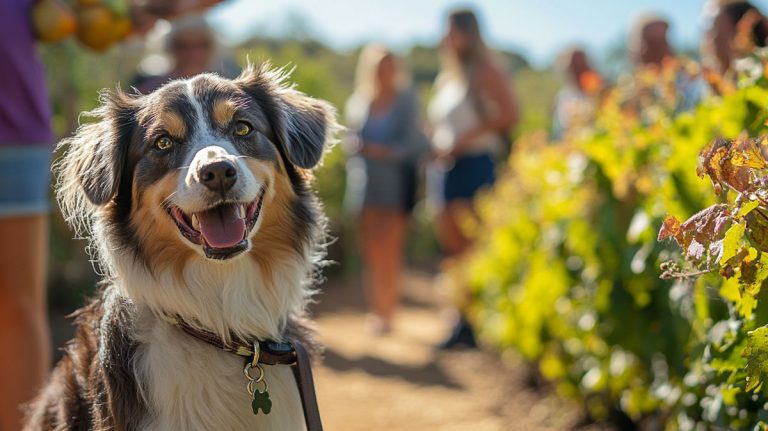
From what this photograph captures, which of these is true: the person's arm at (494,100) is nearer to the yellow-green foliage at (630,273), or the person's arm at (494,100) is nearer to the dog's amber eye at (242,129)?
the yellow-green foliage at (630,273)

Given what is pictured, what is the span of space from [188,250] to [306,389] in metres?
0.68

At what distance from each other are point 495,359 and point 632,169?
351 cm

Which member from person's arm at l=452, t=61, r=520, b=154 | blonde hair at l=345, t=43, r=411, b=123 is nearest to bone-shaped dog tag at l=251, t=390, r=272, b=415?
person's arm at l=452, t=61, r=520, b=154

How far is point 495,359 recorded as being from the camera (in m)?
7.46

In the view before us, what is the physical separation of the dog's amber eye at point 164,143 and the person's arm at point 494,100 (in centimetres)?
497

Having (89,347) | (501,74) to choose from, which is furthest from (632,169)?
(501,74)

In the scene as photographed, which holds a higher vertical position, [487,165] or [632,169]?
[487,165]

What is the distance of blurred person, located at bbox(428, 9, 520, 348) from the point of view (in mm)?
7812

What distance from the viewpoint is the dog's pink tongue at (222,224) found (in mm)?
2924

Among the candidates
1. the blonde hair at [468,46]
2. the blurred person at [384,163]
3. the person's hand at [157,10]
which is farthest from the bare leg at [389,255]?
the person's hand at [157,10]

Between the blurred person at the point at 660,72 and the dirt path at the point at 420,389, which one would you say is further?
the dirt path at the point at 420,389

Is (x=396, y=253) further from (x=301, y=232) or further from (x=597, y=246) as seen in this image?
(x=301, y=232)

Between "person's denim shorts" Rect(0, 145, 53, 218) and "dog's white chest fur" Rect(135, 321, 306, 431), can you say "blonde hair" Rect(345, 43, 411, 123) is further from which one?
"dog's white chest fur" Rect(135, 321, 306, 431)

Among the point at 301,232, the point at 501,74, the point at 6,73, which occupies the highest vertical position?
the point at 501,74
